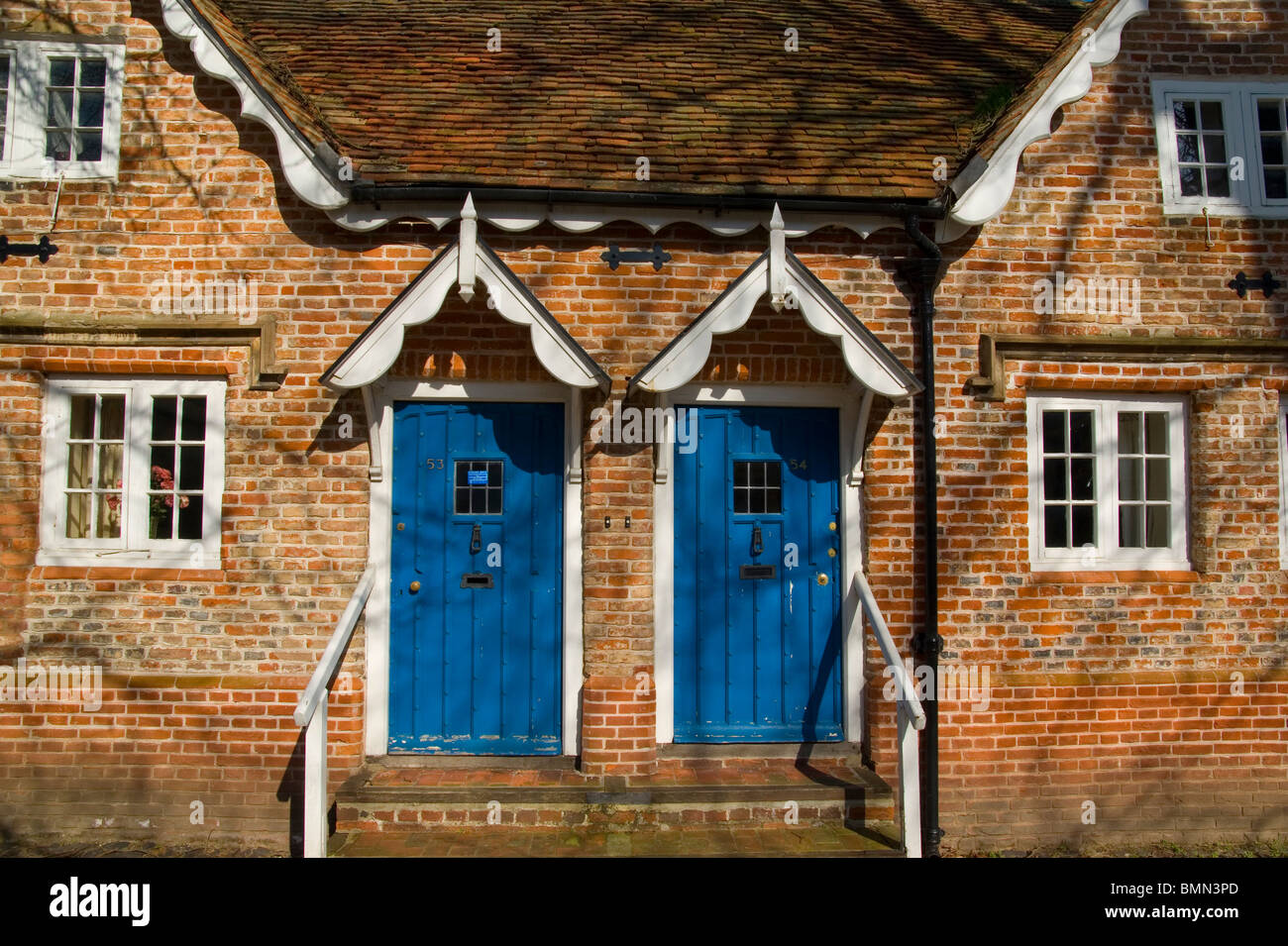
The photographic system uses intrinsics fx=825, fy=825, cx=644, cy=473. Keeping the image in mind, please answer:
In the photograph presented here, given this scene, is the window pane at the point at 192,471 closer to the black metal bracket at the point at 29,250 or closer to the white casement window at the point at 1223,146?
the black metal bracket at the point at 29,250

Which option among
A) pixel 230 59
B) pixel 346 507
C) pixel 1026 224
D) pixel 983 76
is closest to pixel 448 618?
pixel 346 507

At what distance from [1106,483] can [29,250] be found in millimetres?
7948

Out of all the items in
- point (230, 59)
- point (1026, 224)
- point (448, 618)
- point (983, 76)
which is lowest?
point (448, 618)

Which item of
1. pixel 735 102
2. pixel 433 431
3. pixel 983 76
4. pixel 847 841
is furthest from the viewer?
pixel 983 76

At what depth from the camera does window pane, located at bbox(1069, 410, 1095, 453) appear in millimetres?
6184

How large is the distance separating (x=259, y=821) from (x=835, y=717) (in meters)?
4.04

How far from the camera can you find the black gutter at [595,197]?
5.63m

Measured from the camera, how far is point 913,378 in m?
5.45

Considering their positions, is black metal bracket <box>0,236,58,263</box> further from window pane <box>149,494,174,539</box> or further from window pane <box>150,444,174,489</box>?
window pane <box>149,494,174,539</box>

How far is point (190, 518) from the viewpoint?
230 inches

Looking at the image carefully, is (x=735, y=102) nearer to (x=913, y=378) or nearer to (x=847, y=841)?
(x=913, y=378)

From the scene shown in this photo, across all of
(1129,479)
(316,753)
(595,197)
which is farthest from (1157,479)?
(316,753)

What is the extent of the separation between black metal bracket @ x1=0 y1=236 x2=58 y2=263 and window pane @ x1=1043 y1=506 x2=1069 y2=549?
7.43 meters

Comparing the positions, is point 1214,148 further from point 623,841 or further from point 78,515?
point 78,515
